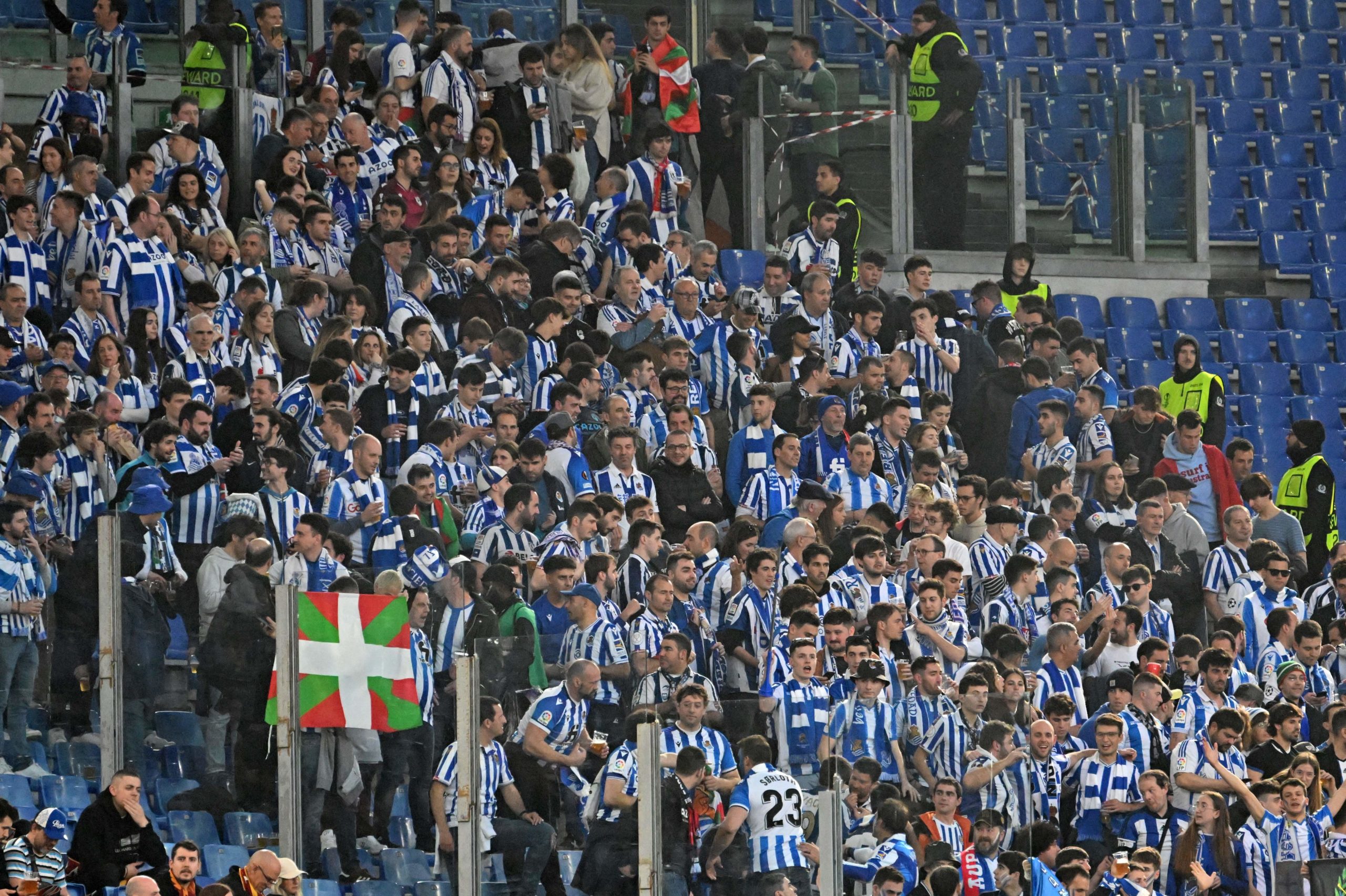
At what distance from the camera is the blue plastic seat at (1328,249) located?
20.1m

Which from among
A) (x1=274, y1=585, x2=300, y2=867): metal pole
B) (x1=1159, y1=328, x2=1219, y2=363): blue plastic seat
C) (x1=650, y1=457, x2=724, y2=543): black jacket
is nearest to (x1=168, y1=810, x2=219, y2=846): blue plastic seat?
(x1=274, y1=585, x2=300, y2=867): metal pole

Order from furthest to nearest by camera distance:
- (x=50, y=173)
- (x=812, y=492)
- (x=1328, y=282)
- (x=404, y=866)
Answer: (x=1328, y=282) < (x=50, y=173) < (x=812, y=492) < (x=404, y=866)

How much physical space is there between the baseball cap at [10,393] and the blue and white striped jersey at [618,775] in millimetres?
3800

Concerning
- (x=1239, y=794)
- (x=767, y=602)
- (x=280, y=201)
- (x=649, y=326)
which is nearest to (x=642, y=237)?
(x=649, y=326)

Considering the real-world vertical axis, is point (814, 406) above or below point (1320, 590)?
above

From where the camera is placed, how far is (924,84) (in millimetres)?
17578

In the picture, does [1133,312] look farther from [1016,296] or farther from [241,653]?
[241,653]

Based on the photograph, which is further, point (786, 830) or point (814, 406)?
point (814, 406)

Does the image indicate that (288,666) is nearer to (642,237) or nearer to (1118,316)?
(642,237)

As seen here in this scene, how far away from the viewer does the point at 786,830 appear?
34.3 ft

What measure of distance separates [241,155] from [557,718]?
6348 mm

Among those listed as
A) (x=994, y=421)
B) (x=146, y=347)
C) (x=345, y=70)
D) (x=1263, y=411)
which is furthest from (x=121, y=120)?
(x=1263, y=411)

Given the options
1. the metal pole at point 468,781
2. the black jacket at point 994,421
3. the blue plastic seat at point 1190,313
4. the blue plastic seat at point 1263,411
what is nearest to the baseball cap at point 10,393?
the metal pole at point 468,781

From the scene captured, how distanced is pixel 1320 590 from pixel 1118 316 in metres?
3.89
